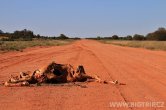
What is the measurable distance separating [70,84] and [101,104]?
3856 millimetres

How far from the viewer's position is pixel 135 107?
9797 millimetres

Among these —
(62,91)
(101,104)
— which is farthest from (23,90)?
(101,104)

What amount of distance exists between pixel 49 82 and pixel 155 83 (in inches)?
130

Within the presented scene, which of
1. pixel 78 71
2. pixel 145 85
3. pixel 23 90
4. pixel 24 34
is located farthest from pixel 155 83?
pixel 24 34

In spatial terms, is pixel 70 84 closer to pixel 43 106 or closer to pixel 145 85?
pixel 145 85

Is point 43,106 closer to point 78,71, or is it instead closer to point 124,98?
point 124,98

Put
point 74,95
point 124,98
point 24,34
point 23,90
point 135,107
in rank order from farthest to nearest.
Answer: point 24,34 → point 23,90 → point 74,95 → point 124,98 → point 135,107

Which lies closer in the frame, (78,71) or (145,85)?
(145,85)

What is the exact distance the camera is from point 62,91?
12.6m

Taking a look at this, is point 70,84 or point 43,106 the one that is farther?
point 70,84

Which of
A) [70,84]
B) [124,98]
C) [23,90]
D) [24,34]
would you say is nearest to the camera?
[124,98]

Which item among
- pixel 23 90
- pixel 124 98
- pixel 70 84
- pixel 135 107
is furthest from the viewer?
pixel 70 84

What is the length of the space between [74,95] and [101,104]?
1.67m

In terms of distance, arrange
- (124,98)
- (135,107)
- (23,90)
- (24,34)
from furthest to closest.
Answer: (24,34), (23,90), (124,98), (135,107)
